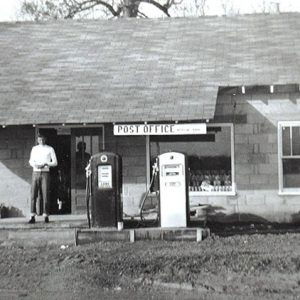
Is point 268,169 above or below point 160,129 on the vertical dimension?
below

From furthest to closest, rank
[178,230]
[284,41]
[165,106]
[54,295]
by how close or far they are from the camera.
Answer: [284,41] → [165,106] → [178,230] → [54,295]

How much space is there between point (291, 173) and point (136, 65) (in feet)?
15.8

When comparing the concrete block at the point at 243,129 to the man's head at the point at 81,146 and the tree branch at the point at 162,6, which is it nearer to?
the man's head at the point at 81,146

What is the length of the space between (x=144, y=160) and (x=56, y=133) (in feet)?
8.02

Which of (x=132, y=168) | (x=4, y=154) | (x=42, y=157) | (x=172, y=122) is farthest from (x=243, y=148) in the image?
(x=4, y=154)

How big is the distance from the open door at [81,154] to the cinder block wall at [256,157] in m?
2.90

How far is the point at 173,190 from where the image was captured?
1248 centimetres

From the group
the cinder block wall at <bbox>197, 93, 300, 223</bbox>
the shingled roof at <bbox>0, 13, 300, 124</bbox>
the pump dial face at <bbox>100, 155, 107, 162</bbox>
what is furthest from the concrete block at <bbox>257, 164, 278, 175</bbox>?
the pump dial face at <bbox>100, 155, 107, 162</bbox>

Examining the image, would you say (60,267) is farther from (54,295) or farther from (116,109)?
(116,109)

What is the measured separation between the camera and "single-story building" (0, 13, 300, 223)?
46.9ft

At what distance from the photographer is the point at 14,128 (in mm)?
15469

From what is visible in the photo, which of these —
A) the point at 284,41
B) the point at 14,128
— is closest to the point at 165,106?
the point at 14,128

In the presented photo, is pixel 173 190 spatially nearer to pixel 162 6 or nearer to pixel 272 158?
pixel 272 158

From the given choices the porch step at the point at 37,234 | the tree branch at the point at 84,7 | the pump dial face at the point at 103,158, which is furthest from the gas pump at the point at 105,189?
the tree branch at the point at 84,7
